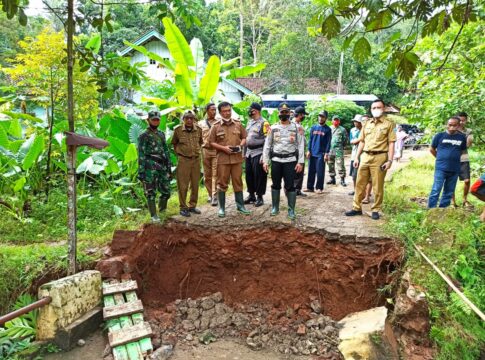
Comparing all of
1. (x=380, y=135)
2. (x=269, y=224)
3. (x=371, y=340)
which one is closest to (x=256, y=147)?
(x=269, y=224)

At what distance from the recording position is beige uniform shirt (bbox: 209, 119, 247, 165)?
5.53 m

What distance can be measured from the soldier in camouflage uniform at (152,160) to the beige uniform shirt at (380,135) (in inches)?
124

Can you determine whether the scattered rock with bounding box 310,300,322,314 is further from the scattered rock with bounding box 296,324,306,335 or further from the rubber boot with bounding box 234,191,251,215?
the rubber boot with bounding box 234,191,251,215

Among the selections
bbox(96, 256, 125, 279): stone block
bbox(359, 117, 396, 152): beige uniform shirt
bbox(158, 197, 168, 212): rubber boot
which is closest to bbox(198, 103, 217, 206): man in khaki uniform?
bbox(158, 197, 168, 212): rubber boot

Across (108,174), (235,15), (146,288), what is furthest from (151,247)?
(235,15)

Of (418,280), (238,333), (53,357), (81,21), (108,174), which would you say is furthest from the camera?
(108,174)

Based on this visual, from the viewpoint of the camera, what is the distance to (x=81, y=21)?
127 inches

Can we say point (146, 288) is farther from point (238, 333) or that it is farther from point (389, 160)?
point (389, 160)

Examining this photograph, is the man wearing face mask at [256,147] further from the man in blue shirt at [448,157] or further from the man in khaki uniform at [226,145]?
the man in blue shirt at [448,157]

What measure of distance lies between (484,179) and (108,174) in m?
5.89

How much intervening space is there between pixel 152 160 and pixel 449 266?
419 cm

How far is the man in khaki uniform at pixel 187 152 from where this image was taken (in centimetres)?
564

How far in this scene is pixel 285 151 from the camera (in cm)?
524

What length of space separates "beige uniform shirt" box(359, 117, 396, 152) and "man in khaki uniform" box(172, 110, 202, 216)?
2682mm
